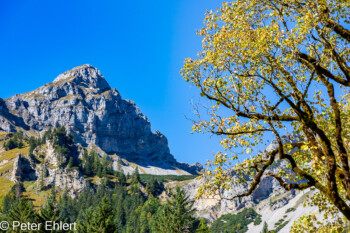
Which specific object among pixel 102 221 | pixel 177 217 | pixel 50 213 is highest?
pixel 50 213

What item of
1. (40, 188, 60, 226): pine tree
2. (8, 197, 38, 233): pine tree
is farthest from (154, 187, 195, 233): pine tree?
(8, 197, 38, 233): pine tree

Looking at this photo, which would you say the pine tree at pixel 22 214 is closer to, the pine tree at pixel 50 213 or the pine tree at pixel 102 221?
the pine tree at pixel 50 213

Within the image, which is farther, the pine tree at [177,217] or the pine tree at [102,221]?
the pine tree at [177,217]

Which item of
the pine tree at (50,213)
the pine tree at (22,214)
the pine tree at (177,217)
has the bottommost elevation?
the pine tree at (177,217)

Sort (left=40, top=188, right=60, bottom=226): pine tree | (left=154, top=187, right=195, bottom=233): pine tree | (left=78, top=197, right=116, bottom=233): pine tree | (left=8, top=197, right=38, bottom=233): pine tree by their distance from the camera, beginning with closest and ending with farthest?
(left=78, top=197, right=116, bottom=233): pine tree → (left=40, top=188, right=60, bottom=226): pine tree → (left=154, top=187, right=195, bottom=233): pine tree → (left=8, top=197, right=38, bottom=233): pine tree

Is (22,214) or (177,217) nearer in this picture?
(177,217)

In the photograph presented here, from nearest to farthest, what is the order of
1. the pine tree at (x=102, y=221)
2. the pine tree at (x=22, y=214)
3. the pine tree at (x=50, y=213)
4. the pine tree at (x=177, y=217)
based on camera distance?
the pine tree at (x=102, y=221) < the pine tree at (x=50, y=213) < the pine tree at (x=177, y=217) < the pine tree at (x=22, y=214)

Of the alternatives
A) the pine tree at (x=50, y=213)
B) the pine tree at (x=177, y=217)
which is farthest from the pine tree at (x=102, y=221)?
the pine tree at (x=177, y=217)

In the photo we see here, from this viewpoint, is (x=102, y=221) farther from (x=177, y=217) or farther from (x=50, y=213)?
(x=177, y=217)

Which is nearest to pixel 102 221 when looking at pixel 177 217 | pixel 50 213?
pixel 50 213

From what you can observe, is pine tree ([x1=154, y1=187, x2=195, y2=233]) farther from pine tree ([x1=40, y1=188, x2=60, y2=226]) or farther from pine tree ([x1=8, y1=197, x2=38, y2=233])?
pine tree ([x1=8, y1=197, x2=38, y2=233])

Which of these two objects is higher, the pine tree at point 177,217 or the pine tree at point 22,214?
the pine tree at point 22,214

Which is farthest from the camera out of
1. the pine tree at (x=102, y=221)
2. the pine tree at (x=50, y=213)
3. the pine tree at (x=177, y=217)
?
the pine tree at (x=177, y=217)

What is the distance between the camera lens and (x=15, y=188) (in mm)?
191250
